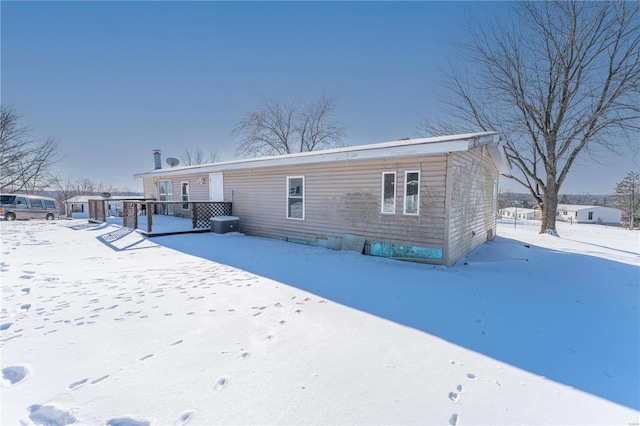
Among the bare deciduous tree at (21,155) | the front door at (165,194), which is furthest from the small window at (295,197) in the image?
the bare deciduous tree at (21,155)

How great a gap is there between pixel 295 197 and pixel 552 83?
14.5 metres

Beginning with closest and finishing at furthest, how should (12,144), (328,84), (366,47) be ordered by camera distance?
1. (366,47)
2. (12,144)
3. (328,84)

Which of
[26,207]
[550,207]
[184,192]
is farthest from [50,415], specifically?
[26,207]

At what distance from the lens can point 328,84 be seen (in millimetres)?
22234

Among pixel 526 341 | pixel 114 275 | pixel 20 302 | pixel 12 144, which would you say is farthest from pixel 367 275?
pixel 12 144

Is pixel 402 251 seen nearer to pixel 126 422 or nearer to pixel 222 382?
pixel 222 382

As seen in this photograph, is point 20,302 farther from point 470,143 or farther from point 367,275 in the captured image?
point 470,143

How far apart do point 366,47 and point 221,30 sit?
20.8 feet

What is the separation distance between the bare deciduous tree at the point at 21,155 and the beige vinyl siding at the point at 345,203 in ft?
64.5

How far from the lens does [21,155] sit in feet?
62.2

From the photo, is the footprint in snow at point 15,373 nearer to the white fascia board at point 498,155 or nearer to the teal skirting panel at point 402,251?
the teal skirting panel at point 402,251

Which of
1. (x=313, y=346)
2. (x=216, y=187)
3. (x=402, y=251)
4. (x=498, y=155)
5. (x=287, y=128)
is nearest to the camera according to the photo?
(x=313, y=346)

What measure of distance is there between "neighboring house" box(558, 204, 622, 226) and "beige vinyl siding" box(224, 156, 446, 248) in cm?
6454

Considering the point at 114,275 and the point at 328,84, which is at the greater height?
the point at 328,84
